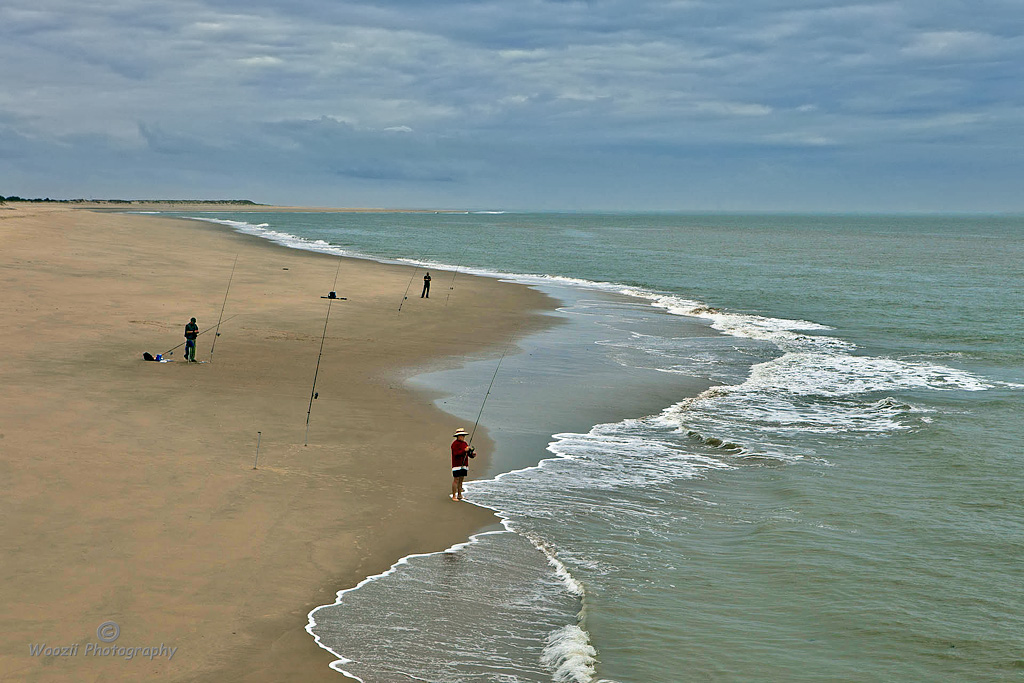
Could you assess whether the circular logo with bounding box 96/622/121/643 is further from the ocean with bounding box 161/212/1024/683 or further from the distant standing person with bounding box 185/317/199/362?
the distant standing person with bounding box 185/317/199/362

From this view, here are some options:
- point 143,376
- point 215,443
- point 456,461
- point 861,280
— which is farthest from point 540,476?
point 861,280

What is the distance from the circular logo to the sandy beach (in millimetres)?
51

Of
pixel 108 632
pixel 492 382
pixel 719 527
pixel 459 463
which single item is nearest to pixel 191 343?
pixel 492 382

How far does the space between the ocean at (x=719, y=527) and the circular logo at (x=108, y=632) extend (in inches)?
69.2

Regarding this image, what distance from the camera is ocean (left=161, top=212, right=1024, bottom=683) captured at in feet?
27.2

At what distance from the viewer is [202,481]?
11.5 m

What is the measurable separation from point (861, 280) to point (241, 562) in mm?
52794

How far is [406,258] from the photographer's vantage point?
61656 millimetres

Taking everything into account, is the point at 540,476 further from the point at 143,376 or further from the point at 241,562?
the point at 143,376

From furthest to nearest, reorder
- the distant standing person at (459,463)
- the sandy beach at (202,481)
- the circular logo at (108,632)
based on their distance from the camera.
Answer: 1. the distant standing person at (459,463)
2. the sandy beach at (202,481)
3. the circular logo at (108,632)

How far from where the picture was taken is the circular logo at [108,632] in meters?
7.52

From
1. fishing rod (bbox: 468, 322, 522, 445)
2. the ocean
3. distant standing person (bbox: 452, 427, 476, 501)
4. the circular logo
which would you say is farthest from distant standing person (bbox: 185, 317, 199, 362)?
the circular logo

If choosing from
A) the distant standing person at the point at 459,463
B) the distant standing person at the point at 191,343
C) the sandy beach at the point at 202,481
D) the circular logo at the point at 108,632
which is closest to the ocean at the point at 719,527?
the distant standing person at the point at 459,463

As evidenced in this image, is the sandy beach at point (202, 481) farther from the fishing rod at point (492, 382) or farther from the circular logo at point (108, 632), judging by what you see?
the fishing rod at point (492, 382)
